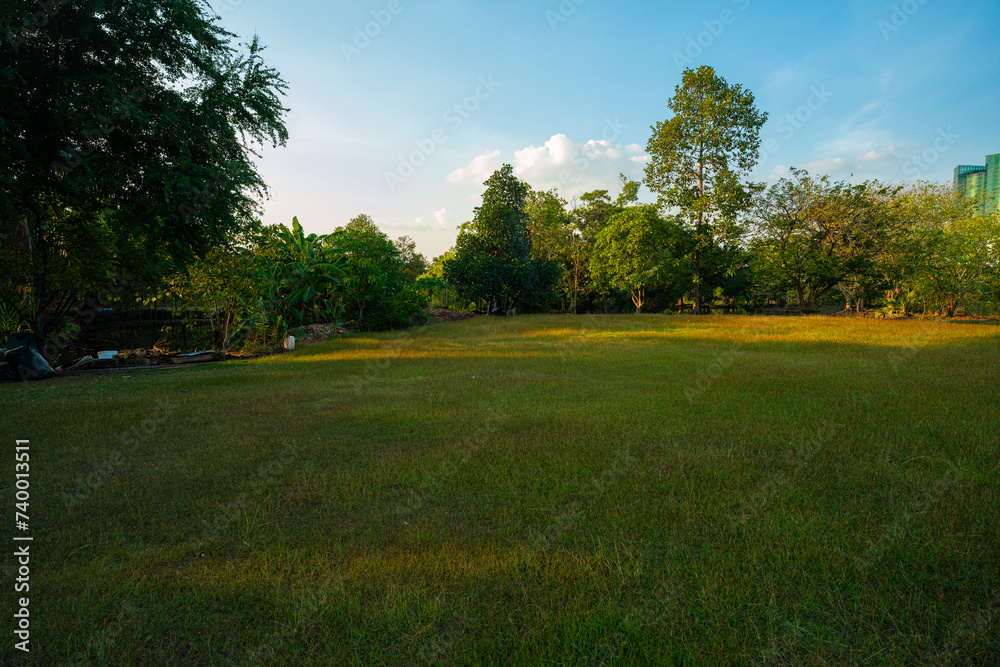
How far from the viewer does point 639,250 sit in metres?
27.4

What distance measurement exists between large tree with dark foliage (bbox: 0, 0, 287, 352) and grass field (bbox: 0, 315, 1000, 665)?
10.6 ft

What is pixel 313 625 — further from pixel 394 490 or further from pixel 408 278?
pixel 408 278

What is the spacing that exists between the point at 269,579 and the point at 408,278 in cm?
2334

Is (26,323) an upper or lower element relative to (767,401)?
upper

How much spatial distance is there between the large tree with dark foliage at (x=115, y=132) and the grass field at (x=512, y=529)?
127 inches

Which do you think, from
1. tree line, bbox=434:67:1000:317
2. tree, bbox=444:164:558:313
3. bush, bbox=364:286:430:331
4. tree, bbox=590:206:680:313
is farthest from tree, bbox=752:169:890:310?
bush, bbox=364:286:430:331

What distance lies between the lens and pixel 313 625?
6.89ft

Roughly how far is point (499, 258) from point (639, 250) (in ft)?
27.8

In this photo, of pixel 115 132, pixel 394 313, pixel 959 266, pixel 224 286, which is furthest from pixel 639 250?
pixel 115 132

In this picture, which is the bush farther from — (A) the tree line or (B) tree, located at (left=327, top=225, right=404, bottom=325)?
(A) the tree line

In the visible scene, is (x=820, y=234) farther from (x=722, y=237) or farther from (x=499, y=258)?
(x=499, y=258)

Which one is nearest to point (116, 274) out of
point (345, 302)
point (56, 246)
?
point (56, 246)

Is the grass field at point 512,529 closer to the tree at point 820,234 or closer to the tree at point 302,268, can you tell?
the tree at point 302,268

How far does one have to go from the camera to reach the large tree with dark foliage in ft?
21.0
